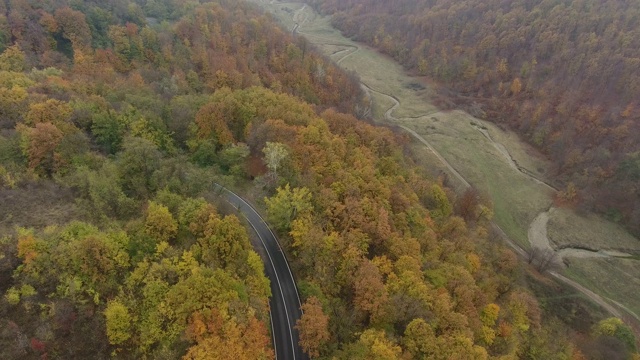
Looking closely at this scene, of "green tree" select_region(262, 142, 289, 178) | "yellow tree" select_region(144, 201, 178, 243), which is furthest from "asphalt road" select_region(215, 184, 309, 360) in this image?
"yellow tree" select_region(144, 201, 178, 243)

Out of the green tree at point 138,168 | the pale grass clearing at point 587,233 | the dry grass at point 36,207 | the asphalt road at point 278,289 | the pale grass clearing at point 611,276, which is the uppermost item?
the green tree at point 138,168

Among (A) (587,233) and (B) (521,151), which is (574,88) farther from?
(A) (587,233)

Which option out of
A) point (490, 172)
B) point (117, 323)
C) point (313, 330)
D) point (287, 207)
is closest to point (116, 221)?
point (117, 323)

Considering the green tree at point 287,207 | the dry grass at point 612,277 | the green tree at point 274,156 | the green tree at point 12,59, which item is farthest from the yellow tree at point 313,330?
the dry grass at point 612,277

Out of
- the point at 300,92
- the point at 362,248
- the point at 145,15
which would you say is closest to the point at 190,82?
the point at 300,92

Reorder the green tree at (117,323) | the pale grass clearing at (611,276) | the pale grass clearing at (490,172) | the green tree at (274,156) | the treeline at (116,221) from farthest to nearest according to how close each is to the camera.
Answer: the pale grass clearing at (490,172) → the pale grass clearing at (611,276) → the green tree at (274,156) → the treeline at (116,221) → the green tree at (117,323)

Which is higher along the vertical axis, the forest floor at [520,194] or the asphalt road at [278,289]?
the asphalt road at [278,289]

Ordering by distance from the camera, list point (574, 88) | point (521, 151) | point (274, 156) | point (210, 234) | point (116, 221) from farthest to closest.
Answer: point (574, 88)
point (521, 151)
point (274, 156)
point (116, 221)
point (210, 234)

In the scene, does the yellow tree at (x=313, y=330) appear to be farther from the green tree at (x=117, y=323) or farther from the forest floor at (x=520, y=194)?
the forest floor at (x=520, y=194)

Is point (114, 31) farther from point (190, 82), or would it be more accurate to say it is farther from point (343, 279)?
point (343, 279)
